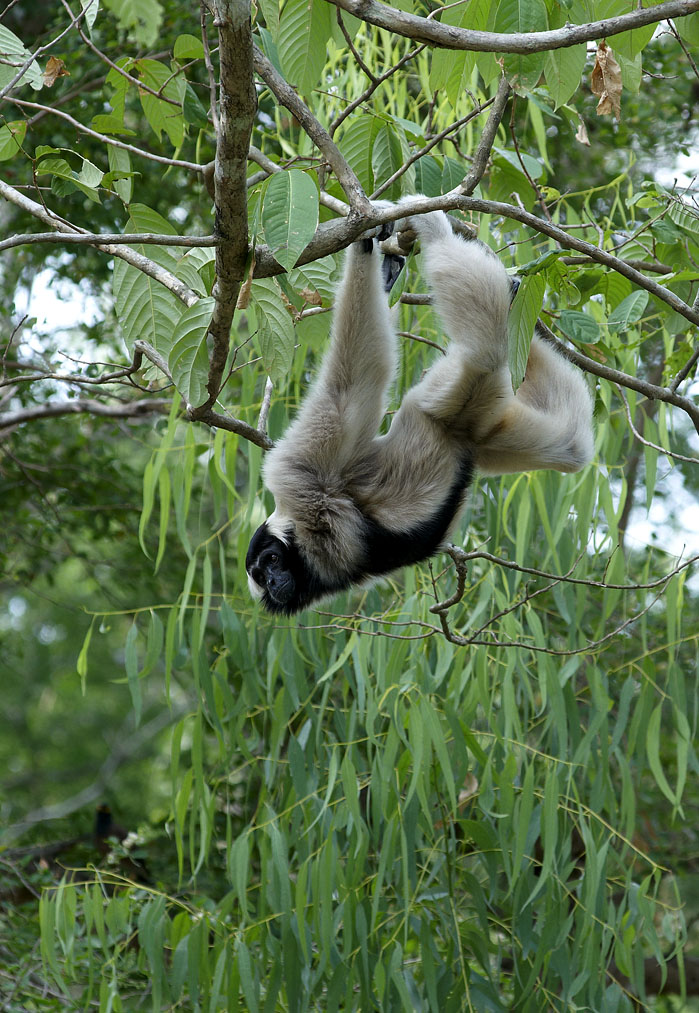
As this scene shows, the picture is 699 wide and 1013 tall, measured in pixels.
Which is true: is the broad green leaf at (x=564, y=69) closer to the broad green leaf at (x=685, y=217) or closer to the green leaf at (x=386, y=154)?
the broad green leaf at (x=685, y=217)

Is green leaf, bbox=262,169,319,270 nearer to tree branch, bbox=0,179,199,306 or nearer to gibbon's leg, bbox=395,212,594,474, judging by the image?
tree branch, bbox=0,179,199,306

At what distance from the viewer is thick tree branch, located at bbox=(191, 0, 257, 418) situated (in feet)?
5.82

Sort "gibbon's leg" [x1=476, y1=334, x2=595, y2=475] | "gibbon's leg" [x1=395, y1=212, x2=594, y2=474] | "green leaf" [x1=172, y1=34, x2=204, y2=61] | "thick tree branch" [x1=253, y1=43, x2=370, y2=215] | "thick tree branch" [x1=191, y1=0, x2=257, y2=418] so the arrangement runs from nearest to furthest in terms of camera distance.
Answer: "thick tree branch" [x1=191, y1=0, x2=257, y2=418], "thick tree branch" [x1=253, y1=43, x2=370, y2=215], "gibbon's leg" [x1=395, y1=212, x2=594, y2=474], "green leaf" [x1=172, y1=34, x2=204, y2=61], "gibbon's leg" [x1=476, y1=334, x2=595, y2=475]

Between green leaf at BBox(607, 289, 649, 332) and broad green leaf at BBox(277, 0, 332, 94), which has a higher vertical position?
broad green leaf at BBox(277, 0, 332, 94)

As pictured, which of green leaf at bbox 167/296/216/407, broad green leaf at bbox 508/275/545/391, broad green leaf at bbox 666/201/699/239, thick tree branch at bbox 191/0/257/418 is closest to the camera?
thick tree branch at bbox 191/0/257/418

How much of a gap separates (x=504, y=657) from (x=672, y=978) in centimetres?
355

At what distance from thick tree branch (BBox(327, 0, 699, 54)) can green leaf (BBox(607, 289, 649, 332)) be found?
2.76 ft

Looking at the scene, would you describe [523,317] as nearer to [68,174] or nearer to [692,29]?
[692,29]

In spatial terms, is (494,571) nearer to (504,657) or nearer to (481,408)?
(504,657)

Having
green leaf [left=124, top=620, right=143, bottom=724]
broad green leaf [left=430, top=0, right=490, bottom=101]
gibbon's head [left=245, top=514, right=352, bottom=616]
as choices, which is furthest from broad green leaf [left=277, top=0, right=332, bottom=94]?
green leaf [left=124, top=620, right=143, bottom=724]

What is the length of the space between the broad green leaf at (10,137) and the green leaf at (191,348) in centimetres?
99

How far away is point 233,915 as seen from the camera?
5.91 m

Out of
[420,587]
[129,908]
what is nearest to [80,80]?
[420,587]

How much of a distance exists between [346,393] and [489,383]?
1.47 ft
